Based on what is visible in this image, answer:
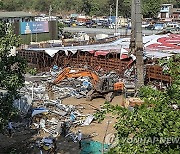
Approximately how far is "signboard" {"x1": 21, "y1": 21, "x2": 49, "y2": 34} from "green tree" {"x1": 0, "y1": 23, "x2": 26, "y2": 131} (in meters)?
30.8

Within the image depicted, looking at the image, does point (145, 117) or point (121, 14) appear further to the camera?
point (121, 14)

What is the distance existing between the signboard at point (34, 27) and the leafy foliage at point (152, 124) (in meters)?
34.0

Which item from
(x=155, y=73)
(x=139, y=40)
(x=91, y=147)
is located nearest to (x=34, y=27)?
(x=155, y=73)

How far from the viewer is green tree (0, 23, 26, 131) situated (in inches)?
324

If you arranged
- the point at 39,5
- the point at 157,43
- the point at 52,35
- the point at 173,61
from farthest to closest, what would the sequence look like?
the point at 39,5 → the point at 52,35 → the point at 157,43 → the point at 173,61

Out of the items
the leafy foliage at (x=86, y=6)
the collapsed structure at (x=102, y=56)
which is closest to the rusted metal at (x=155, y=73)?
the collapsed structure at (x=102, y=56)

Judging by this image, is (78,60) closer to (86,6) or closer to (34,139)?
(34,139)

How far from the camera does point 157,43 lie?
92.6 ft

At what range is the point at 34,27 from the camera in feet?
131

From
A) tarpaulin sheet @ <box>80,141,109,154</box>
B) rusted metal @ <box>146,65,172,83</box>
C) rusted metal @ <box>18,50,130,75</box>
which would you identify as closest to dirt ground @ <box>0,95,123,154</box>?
tarpaulin sheet @ <box>80,141,109,154</box>

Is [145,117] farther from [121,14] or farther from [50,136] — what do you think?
[121,14]

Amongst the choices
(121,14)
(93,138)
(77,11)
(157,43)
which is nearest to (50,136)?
(93,138)

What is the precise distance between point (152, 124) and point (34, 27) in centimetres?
3561

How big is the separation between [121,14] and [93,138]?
65.4m
